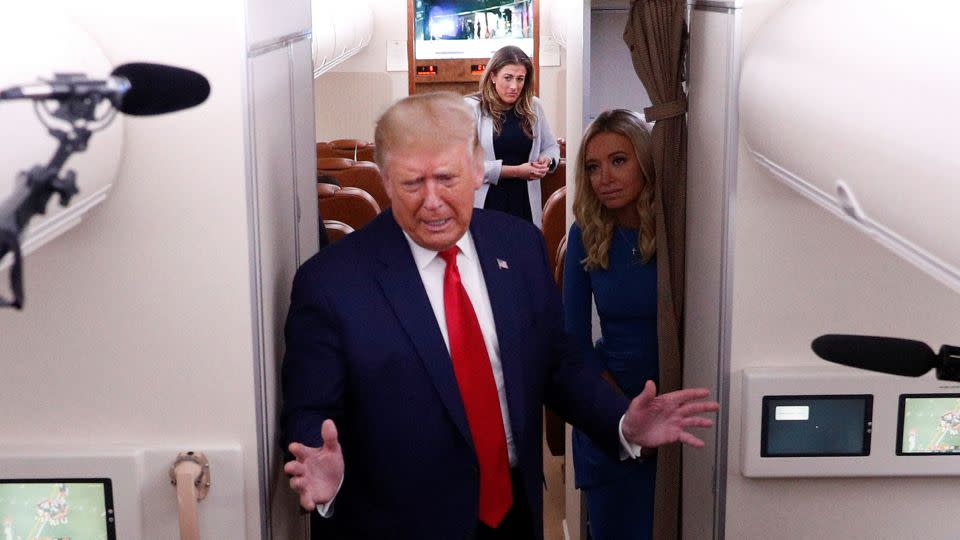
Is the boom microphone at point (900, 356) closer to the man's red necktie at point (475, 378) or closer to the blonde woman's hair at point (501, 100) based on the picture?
the man's red necktie at point (475, 378)

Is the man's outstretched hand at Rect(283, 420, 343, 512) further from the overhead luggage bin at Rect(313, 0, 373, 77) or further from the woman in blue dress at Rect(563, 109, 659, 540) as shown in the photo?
the overhead luggage bin at Rect(313, 0, 373, 77)

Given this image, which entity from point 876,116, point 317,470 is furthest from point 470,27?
point 876,116

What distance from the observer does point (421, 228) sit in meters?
2.39

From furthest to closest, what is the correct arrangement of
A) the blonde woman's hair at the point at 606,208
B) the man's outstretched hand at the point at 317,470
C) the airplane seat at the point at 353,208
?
1. the airplane seat at the point at 353,208
2. the blonde woman's hair at the point at 606,208
3. the man's outstretched hand at the point at 317,470

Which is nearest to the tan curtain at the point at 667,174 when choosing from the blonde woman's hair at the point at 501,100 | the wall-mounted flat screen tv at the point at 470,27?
the blonde woman's hair at the point at 501,100

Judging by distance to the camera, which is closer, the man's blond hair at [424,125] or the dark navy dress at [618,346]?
the man's blond hair at [424,125]

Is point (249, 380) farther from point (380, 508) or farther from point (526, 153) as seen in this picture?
point (526, 153)

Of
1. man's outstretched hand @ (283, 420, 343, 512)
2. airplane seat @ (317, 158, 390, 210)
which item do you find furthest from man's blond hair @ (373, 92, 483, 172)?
airplane seat @ (317, 158, 390, 210)

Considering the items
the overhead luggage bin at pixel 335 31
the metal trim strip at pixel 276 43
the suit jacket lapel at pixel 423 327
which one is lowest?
the suit jacket lapel at pixel 423 327

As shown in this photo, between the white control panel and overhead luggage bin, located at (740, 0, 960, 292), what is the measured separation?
58 centimetres

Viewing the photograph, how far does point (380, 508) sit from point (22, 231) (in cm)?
165

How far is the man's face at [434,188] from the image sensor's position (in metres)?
2.34

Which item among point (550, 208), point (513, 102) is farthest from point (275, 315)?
point (513, 102)

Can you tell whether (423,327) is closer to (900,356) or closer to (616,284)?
(616,284)
